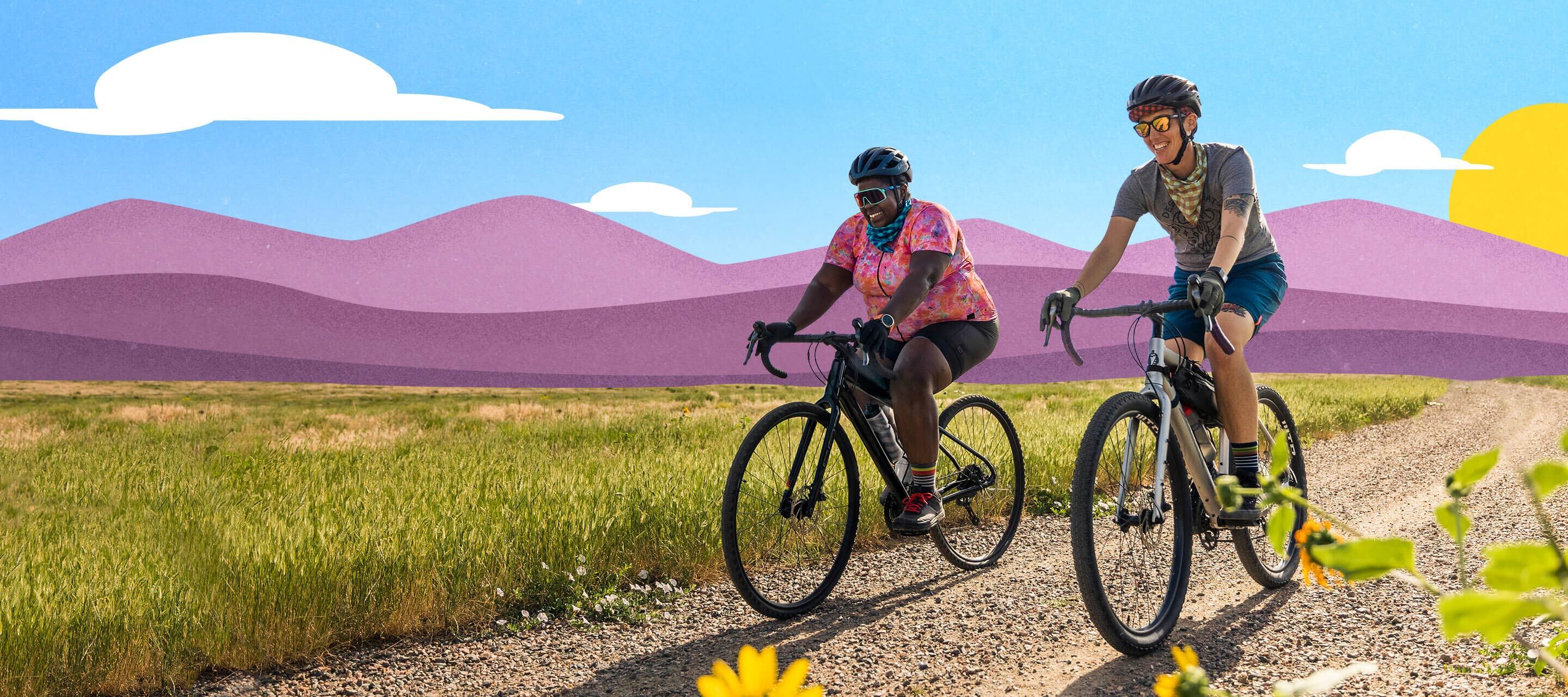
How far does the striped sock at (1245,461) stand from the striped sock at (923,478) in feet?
4.94

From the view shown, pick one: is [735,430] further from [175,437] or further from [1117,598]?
[175,437]

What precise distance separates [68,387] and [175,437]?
873 inches

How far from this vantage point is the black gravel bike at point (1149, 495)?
12.6 ft

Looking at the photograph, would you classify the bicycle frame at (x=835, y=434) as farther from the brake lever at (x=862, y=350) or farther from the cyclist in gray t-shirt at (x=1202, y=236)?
the cyclist in gray t-shirt at (x=1202, y=236)

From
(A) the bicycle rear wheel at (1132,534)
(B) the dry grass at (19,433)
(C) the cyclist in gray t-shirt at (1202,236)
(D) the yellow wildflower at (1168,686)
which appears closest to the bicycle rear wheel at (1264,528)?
(C) the cyclist in gray t-shirt at (1202,236)

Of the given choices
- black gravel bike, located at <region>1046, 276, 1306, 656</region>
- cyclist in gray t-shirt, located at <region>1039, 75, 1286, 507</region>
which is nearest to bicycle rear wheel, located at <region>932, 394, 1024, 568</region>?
black gravel bike, located at <region>1046, 276, 1306, 656</region>

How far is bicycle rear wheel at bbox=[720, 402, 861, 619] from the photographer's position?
4598 mm

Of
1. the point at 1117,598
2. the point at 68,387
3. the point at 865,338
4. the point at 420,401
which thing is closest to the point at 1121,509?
the point at 1117,598

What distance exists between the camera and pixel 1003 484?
6328mm

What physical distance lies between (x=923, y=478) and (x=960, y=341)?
823 millimetres

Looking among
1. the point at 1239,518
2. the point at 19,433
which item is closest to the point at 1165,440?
the point at 1239,518

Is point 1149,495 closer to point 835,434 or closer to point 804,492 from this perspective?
point 835,434

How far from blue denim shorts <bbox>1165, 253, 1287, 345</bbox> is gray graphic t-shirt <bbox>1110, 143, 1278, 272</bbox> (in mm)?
61

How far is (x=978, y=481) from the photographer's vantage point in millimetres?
5918
